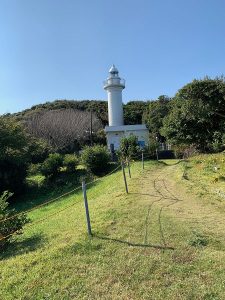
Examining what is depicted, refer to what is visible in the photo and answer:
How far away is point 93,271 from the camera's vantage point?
20.0 ft

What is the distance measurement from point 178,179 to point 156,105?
34443 mm

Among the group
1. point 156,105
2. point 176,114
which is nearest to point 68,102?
point 156,105

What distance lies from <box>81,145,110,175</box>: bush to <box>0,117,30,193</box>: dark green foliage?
13.6ft

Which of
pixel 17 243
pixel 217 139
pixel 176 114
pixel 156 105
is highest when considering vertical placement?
pixel 156 105

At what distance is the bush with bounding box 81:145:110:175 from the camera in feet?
79.4

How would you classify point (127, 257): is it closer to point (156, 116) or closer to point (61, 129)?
point (61, 129)

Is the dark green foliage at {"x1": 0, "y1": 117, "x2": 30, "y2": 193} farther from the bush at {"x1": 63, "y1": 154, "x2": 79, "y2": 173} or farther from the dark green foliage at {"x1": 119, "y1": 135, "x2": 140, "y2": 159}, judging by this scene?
the dark green foliage at {"x1": 119, "y1": 135, "x2": 140, "y2": 159}

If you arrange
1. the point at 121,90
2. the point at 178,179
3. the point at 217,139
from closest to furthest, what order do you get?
the point at 178,179 → the point at 217,139 → the point at 121,90

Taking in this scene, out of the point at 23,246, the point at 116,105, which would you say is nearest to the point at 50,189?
the point at 23,246

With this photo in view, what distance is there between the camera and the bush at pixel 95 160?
24.2m

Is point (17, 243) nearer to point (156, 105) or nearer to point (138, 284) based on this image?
point (138, 284)

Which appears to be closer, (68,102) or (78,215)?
(78,215)

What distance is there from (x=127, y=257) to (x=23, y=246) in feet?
9.68

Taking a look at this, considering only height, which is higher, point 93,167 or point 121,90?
point 121,90
